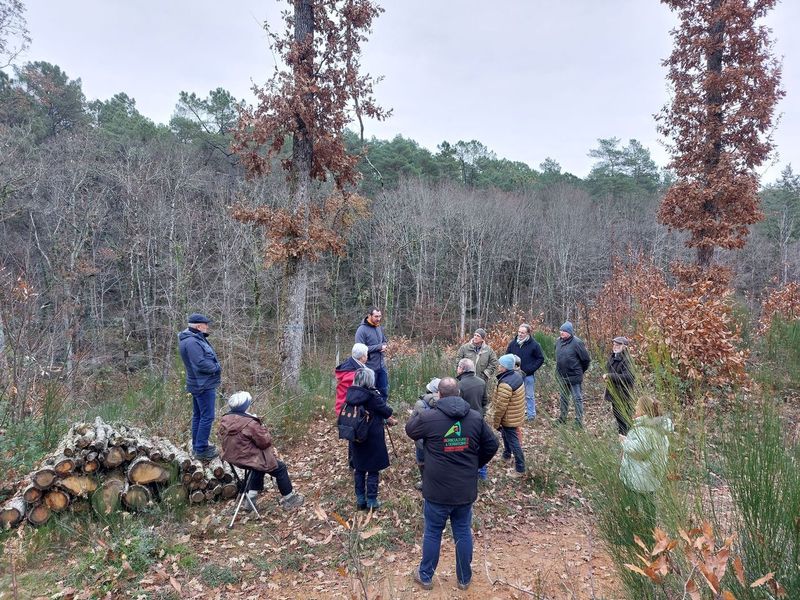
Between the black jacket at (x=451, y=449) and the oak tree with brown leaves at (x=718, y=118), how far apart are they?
8.66 m

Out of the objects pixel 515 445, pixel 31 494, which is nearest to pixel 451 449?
pixel 515 445

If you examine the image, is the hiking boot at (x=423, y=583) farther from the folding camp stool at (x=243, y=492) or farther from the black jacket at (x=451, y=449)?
the folding camp stool at (x=243, y=492)

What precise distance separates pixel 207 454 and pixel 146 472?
35.3 inches

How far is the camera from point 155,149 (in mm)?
24922

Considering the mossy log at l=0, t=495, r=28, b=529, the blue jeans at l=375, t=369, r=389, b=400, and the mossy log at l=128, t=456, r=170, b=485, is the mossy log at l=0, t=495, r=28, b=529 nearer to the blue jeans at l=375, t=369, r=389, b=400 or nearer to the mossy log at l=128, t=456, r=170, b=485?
the mossy log at l=128, t=456, r=170, b=485

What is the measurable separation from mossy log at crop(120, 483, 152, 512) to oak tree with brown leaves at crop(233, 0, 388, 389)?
3701 mm

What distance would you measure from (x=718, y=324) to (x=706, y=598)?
786cm

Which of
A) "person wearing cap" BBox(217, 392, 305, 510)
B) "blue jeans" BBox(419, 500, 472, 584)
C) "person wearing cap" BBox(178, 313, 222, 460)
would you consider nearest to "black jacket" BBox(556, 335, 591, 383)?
"blue jeans" BBox(419, 500, 472, 584)

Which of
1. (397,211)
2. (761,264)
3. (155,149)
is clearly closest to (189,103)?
(155,149)

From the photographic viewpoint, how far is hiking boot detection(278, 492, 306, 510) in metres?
5.46

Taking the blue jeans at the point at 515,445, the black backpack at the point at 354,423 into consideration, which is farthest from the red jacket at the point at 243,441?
the blue jeans at the point at 515,445

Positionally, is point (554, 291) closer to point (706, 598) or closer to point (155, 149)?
point (155, 149)

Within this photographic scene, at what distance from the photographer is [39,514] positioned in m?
4.77

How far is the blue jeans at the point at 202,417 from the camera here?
19.2 feet
